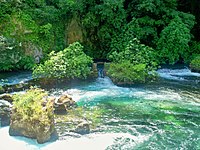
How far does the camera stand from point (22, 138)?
1113cm

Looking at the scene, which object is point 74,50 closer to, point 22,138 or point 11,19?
point 11,19

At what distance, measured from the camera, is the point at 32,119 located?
1094 cm

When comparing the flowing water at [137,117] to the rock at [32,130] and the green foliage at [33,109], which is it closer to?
the rock at [32,130]

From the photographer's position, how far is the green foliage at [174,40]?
20.0 metres

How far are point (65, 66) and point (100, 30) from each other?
5.09m

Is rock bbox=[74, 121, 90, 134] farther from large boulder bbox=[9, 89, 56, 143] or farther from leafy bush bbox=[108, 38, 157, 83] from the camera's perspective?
leafy bush bbox=[108, 38, 157, 83]

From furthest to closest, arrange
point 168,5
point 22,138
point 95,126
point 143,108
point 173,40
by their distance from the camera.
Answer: point 168,5
point 173,40
point 143,108
point 95,126
point 22,138

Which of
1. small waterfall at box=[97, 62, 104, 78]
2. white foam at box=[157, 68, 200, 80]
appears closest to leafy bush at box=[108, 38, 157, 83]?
small waterfall at box=[97, 62, 104, 78]

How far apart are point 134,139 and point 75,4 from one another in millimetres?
11083

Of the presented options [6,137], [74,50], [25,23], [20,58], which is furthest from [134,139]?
[25,23]

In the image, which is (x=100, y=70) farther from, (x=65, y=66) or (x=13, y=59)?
(x=13, y=59)

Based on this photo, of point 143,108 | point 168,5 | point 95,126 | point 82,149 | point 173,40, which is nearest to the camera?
point 82,149

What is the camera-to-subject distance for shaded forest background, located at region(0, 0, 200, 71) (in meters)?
18.5

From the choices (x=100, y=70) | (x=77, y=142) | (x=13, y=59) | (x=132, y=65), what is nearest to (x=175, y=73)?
(x=132, y=65)
